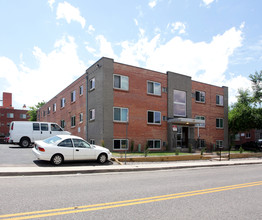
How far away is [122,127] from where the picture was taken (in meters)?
21.4

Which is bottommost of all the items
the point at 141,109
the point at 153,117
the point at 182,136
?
the point at 182,136

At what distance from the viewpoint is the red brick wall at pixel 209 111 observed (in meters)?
27.6

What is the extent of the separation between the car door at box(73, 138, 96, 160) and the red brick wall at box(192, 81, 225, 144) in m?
16.1

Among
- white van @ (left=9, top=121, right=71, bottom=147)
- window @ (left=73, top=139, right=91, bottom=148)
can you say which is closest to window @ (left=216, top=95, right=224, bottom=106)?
white van @ (left=9, top=121, right=71, bottom=147)

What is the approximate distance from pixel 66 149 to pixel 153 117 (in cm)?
1212

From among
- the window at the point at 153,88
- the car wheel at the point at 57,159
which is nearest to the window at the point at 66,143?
the car wheel at the point at 57,159

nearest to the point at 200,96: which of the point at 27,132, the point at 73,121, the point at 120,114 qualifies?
the point at 120,114

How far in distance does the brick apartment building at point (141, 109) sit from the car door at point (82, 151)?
655 cm

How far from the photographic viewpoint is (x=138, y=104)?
892 inches

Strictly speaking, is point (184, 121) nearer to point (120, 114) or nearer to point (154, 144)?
point (154, 144)

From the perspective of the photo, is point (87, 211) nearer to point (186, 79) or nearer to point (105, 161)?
point (105, 161)

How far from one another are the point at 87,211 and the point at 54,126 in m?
17.0

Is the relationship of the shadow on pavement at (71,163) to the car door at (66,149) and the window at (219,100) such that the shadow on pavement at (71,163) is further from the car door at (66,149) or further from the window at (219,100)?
the window at (219,100)

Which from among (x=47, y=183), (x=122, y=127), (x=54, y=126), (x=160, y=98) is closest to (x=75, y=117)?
(x=54, y=126)
